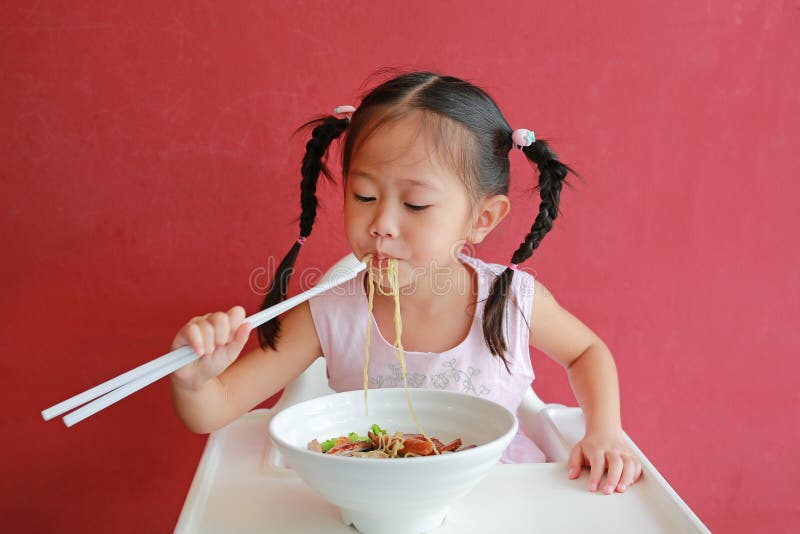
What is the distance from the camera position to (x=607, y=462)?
39.6 inches

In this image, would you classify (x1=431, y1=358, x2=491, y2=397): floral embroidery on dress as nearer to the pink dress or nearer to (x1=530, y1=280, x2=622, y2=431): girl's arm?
the pink dress

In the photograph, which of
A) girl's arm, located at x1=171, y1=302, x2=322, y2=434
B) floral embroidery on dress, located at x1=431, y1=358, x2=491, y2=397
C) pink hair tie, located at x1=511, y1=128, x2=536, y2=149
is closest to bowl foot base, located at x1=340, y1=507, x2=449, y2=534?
girl's arm, located at x1=171, y1=302, x2=322, y2=434

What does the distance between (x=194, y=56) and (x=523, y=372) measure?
2.97ft

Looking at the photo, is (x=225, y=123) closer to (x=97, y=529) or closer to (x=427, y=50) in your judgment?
(x=427, y=50)

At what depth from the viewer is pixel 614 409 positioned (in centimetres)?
118

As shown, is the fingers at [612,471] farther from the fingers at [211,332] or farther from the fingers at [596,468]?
the fingers at [211,332]

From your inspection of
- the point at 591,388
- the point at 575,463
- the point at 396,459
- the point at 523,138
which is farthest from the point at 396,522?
the point at 523,138

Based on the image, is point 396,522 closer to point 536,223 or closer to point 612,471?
point 612,471

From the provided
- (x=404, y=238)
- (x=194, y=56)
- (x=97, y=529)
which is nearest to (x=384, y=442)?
(x=404, y=238)

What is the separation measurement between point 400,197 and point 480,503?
0.45 m

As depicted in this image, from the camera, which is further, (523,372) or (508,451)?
(523,372)

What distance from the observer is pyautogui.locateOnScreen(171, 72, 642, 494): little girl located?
1.10 meters

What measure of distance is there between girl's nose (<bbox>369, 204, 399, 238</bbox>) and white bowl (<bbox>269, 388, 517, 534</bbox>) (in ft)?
0.77

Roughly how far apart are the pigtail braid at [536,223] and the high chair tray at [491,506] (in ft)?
1.07
